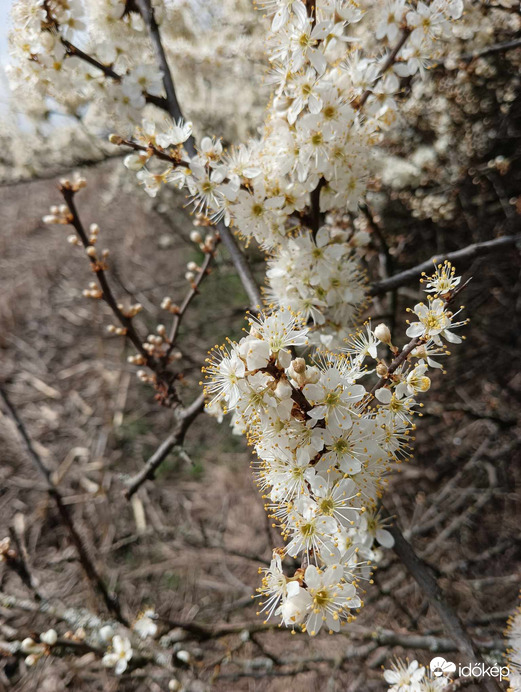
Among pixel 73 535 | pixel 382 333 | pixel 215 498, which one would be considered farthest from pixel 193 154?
pixel 215 498

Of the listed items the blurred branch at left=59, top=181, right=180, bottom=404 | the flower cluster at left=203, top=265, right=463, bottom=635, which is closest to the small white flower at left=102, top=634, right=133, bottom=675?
the blurred branch at left=59, top=181, right=180, bottom=404

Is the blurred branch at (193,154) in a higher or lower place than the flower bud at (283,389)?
higher

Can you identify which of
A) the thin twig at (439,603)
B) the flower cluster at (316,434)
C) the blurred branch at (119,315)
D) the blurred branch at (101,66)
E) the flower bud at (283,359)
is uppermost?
the blurred branch at (101,66)

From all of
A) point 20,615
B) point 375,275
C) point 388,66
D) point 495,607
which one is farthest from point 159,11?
point 495,607

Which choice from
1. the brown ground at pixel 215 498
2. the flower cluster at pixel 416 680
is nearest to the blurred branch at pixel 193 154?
the brown ground at pixel 215 498

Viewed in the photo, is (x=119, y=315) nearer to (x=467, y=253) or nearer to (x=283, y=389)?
(x=283, y=389)

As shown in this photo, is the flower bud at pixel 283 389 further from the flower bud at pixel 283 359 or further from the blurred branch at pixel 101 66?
the blurred branch at pixel 101 66

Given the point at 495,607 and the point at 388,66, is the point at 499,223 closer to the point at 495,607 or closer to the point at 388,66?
the point at 388,66
